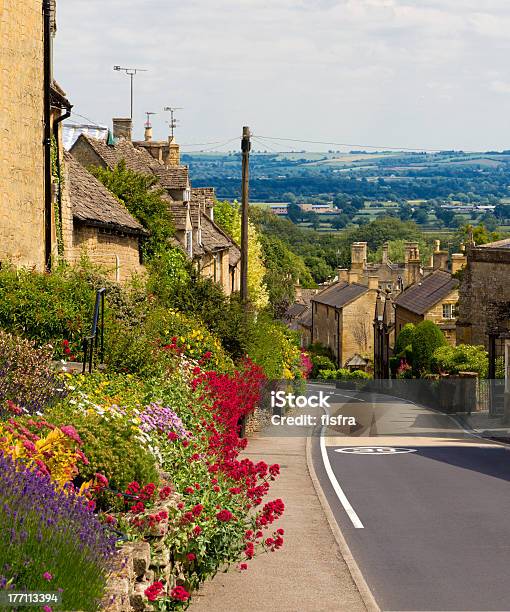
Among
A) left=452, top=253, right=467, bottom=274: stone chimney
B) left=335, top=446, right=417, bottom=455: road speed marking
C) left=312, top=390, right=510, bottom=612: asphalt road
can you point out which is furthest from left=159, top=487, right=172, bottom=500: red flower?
left=452, top=253, right=467, bottom=274: stone chimney

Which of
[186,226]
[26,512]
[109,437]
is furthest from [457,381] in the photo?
[26,512]

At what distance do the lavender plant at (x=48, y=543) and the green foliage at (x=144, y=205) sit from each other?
103 feet

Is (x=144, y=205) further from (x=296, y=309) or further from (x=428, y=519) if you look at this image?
(x=296, y=309)

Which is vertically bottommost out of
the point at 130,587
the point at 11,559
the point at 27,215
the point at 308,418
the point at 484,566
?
the point at 308,418

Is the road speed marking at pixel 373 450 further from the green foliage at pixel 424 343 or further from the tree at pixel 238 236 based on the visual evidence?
the green foliage at pixel 424 343

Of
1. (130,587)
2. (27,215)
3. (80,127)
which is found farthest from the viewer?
(80,127)

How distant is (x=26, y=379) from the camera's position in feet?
47.3

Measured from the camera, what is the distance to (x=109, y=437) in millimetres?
11625

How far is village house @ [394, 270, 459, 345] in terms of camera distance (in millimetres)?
90625

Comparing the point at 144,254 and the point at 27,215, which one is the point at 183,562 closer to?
the point at 27,215

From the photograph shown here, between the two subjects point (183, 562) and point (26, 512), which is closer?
point (26, 512)

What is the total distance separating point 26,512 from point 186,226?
129 feet

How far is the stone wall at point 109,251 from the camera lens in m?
30.2

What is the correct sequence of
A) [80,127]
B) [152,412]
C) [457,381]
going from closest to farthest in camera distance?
1. [152,412]
2. [80,127]
3. [457,381]
